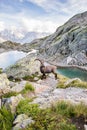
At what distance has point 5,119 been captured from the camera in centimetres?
1494

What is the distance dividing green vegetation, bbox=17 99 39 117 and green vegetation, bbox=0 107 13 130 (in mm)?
796

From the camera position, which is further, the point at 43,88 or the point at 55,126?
the point at 43,88

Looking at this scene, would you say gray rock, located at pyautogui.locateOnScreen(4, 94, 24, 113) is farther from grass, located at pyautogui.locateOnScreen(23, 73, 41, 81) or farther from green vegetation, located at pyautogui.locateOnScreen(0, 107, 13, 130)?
grass, located at pyautogui.locateOnScreen(23, 73, 41, 81)

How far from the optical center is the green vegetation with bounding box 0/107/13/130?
14270 mm

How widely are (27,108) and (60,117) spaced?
267 cm

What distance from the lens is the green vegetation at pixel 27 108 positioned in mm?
15554

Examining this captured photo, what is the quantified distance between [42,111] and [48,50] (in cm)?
16162

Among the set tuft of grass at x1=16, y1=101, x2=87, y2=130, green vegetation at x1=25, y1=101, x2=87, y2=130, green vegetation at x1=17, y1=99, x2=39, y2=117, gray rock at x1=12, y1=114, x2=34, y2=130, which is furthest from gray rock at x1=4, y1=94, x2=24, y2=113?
green vegetation at x1=25, y1=101, x2=87, y2=130

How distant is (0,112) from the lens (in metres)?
15.3

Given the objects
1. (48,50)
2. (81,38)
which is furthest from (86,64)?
(48,50)

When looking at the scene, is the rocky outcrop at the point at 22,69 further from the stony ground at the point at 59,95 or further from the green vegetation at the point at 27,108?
the green vegetation at the point at 27,108

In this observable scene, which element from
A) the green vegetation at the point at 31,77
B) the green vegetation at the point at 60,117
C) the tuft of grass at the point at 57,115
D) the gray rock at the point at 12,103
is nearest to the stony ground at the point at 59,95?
the tuft of grass at the point at 57,115

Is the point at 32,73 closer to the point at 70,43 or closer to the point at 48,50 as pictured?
the point at 70,43

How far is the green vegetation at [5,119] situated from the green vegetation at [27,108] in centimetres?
80
